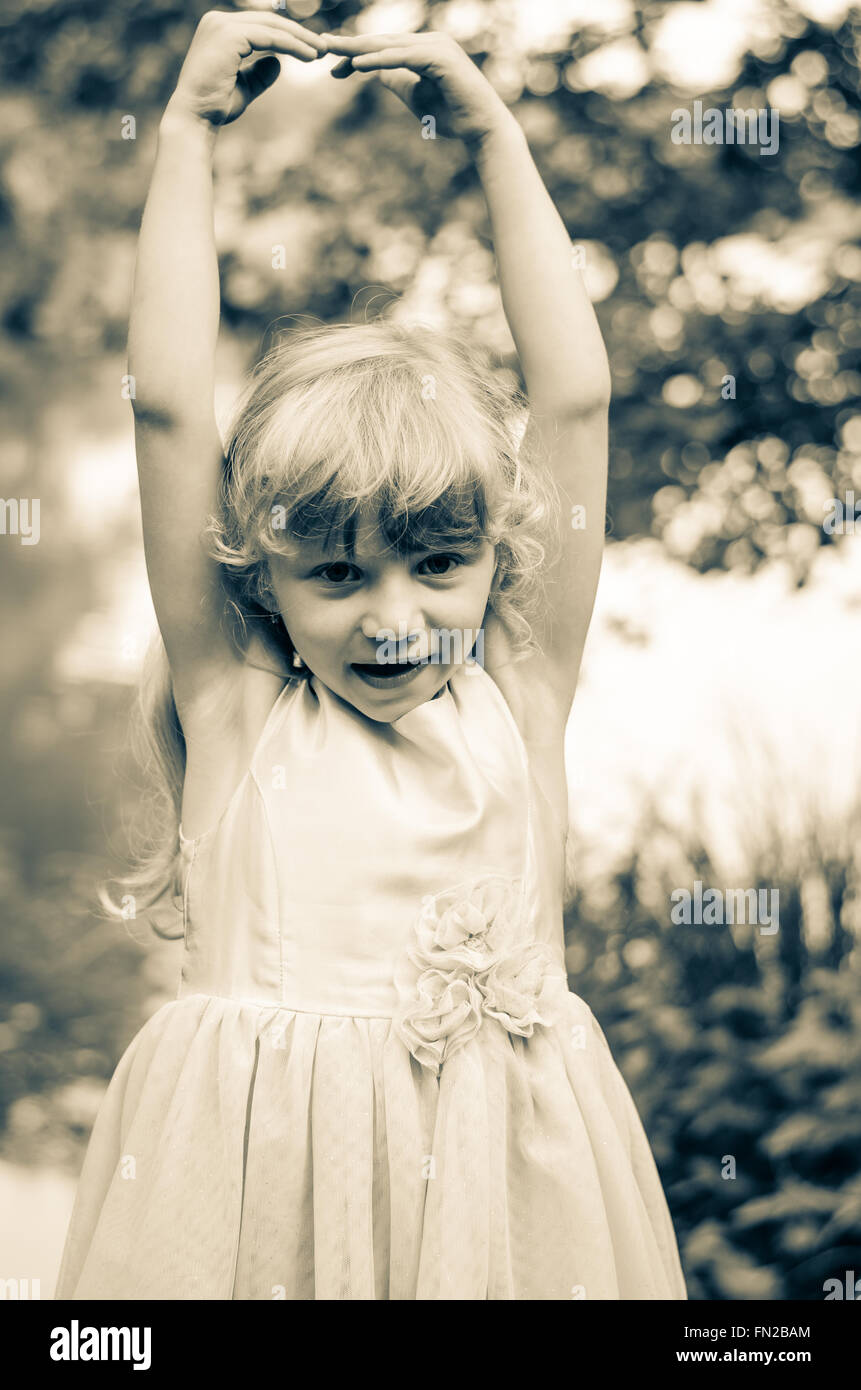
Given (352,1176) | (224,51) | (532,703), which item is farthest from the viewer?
(532,703)

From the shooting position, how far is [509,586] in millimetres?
1168

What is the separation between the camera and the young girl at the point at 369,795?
38.6 inches

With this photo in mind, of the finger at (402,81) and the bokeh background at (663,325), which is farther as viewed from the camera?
the bokeh background at (663,325)

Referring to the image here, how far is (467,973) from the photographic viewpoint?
3.36 feet

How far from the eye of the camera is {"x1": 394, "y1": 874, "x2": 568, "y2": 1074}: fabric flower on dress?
1.00m

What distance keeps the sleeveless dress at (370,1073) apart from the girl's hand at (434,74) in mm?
487

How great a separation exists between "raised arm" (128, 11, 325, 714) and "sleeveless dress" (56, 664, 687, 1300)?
4.6 inches

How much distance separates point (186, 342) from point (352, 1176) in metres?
0.63

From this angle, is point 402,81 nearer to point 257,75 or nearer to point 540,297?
point 257,75

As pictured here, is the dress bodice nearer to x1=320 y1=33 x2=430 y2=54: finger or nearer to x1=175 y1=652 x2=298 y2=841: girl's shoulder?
x1=175 y1=652 x2=298 y2=841: girl's shoulder

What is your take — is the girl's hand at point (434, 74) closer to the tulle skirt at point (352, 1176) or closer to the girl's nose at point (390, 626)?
the girl's nose at point (390, 626)

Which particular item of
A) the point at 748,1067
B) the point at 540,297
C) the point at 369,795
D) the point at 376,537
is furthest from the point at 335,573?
the point at 748,1067

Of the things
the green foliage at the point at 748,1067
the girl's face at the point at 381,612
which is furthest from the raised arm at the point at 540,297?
the green foliage at the point at 748,1067
